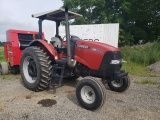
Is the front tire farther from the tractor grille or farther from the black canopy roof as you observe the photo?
the tractor grille

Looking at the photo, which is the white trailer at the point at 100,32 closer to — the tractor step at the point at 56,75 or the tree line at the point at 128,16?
the tractor step at the point at 56,75

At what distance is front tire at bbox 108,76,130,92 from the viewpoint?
18.5 feet

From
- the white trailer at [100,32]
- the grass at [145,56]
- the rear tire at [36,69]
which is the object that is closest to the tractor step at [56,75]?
the rear tire at [36,69]

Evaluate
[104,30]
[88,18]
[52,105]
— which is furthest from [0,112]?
[88,18]

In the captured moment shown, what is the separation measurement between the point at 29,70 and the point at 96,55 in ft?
7.43

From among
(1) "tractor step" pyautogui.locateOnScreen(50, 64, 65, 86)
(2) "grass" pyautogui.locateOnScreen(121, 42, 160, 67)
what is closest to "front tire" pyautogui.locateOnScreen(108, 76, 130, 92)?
(1) "tractor step" pyautogui.locateOnScreen(50, 64, 65, 86)

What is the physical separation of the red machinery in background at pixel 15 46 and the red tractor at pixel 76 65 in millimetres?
1792

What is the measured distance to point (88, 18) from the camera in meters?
25.0

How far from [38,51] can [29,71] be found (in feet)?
2.69

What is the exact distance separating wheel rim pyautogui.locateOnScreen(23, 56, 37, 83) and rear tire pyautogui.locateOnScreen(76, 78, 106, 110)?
1.84 m

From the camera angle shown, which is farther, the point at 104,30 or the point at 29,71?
the point at 104,30

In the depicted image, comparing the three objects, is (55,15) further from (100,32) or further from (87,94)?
(100,32)

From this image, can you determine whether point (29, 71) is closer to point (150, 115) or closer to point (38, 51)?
point (38, 51)

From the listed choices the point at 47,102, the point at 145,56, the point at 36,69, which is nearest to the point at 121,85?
the point at 47,102
